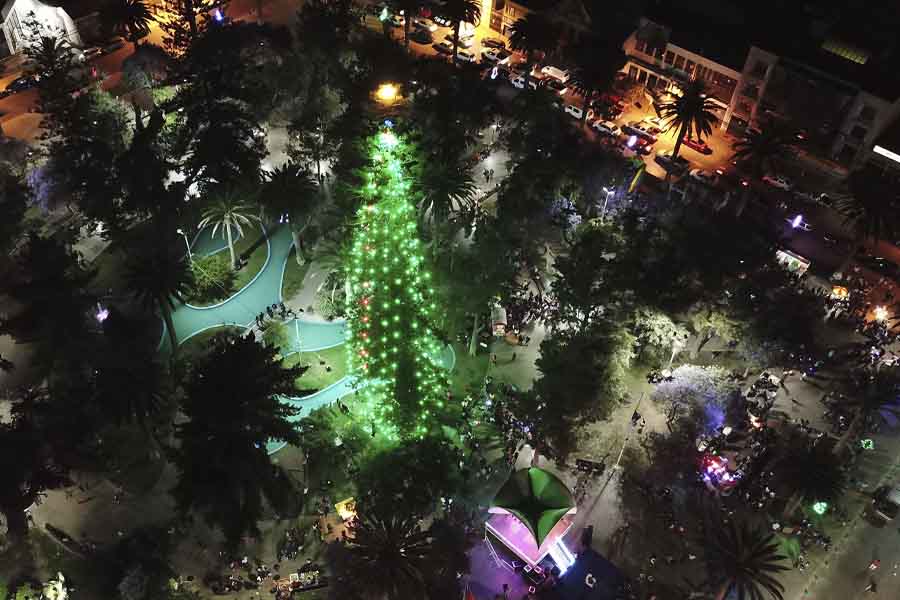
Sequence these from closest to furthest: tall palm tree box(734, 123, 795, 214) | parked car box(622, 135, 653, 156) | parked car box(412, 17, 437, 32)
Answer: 1. tall palm tree box(734, 123, 795, 214)
2. parked car box(622, 135, 653, 156)
3. parked car box(412, 17, 437, 32)

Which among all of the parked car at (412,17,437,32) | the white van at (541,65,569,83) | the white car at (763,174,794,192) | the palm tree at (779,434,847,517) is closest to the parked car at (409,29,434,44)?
the parked car at (412,17,437,32)

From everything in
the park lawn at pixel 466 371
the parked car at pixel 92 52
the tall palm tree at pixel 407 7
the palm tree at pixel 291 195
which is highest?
the tall palm tree at pixel 407 7

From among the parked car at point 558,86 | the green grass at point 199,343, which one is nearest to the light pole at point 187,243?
the green grass at point 199,343

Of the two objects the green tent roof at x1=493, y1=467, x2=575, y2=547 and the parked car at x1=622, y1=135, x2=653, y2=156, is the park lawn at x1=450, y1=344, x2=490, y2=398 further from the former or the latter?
the parked car at x1=622, y1=135, x2=653, y2=156

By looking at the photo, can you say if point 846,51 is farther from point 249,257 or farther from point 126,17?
point 126,17

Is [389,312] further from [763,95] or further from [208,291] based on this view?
[763,95]

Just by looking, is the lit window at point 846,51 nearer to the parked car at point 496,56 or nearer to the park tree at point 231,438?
the parked car at point 496,56
